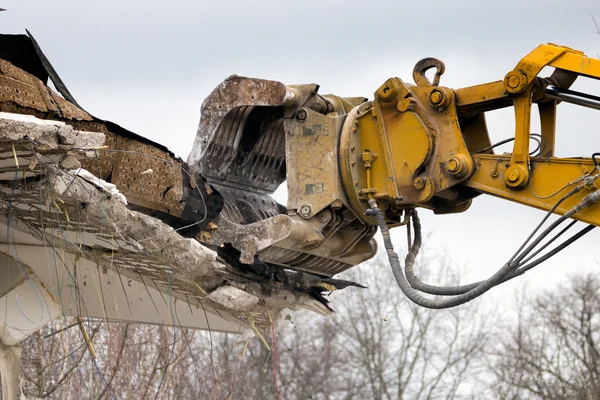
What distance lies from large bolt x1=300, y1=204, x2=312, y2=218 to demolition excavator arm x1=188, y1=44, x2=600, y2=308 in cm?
1

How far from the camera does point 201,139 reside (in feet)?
32.3

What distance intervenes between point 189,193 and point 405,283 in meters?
1.71

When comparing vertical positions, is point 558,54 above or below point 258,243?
above

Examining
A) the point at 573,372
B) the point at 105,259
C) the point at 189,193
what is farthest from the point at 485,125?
the point at 573,372

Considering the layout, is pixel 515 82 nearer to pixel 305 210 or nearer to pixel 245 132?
pixel 305 210

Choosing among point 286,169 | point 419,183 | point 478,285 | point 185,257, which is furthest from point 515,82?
point 185,257

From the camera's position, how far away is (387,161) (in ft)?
29.1

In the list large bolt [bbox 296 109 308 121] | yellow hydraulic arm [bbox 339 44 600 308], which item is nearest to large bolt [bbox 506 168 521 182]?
yellow hydraulic arm [bbox 339 44 600 308]

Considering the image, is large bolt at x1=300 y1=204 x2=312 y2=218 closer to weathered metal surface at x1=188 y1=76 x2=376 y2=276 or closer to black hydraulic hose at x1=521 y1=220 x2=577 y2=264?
weathered metal surface at x1=188 y1=76 x2=376 y2=276

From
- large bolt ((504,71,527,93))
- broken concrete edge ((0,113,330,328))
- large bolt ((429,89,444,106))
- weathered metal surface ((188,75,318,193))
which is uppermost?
weathered metal surface ((188,75,318,193))

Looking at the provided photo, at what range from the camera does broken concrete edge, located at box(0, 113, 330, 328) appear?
657 centimetres

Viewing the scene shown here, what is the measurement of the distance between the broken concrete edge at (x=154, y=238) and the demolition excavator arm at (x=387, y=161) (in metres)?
0.30

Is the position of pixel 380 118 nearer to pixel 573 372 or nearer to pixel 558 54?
pixel 558 54

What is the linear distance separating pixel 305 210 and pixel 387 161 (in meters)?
0.77
